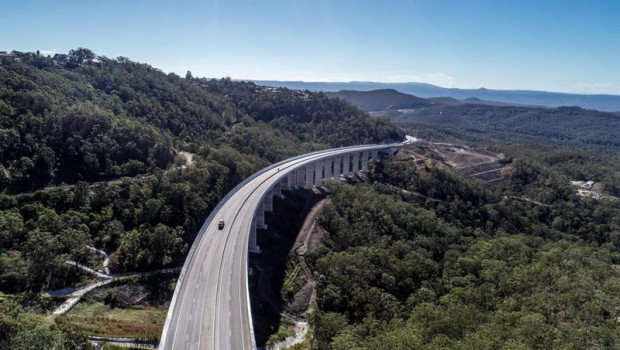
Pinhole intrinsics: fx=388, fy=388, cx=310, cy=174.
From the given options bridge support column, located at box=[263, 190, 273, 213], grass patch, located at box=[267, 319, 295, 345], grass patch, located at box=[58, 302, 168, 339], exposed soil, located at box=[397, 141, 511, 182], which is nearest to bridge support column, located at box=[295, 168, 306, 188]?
bridge support column, located at box=[263, 190, 273, 213]

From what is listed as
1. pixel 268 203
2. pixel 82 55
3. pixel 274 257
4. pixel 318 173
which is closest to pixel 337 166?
pixel 318 173

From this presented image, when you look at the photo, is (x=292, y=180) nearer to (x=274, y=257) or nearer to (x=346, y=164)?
(x=346, y=164)

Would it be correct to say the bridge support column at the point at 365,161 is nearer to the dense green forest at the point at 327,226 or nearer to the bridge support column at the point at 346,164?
the dense green forest at the point at 327,226

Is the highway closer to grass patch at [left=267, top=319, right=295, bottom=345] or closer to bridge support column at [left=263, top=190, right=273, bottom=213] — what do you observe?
grass patch at [left=267, top=319, right=295, bottom=345]

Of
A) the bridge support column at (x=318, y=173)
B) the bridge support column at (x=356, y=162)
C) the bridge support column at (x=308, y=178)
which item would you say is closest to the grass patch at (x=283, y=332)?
the bridge support column at (x=308, y=178)

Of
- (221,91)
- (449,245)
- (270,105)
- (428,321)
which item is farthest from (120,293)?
(221,91)

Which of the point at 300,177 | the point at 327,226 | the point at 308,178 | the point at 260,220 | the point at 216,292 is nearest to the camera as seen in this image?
the point at 216,292
